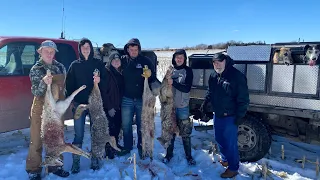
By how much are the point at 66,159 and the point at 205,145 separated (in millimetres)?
2710

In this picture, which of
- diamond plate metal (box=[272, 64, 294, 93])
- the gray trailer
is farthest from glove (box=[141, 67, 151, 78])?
diamond plate metal (box=[272, 64, 294, 93])

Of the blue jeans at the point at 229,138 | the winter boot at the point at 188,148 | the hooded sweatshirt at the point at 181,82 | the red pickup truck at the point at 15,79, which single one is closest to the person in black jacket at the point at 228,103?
the blue jeans at the point at 229,138

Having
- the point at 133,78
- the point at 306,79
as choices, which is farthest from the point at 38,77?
the point at 306,79

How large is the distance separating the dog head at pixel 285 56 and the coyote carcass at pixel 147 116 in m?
2.08

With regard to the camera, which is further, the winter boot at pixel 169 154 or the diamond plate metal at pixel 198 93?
the diamond plate metal at pixel 198 93

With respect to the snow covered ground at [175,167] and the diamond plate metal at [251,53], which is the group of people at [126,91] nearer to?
the snow covered ground at [175,167]

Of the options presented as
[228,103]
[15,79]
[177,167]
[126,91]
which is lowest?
[177,167]

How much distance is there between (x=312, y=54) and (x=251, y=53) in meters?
0.92

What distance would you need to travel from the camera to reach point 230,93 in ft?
12.6

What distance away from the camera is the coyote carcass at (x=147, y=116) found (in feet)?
13.4

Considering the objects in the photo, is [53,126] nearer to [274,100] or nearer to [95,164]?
[95,164]

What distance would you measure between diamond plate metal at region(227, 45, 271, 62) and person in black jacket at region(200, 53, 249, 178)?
0.77 metres

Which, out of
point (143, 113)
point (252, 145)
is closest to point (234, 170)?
point (252, 145)

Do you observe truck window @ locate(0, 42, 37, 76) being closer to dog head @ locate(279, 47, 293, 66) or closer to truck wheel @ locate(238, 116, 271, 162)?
truck wheel @ locate(238, 116, 271, 162)
